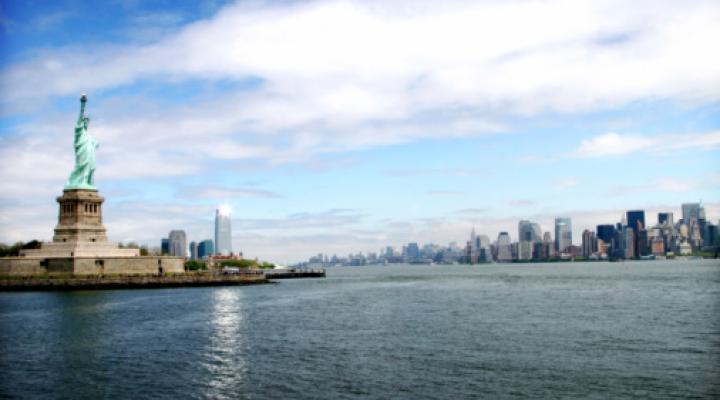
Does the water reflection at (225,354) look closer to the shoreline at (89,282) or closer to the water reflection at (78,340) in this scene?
the water reflection at (78,340)

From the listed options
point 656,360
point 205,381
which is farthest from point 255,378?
point 656,360

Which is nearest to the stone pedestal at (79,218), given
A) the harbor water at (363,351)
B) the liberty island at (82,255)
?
the liberty island at (82,255)

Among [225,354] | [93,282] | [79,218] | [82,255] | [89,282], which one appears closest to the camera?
[225,354]

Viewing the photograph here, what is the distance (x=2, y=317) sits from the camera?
→ 5553 centimetres

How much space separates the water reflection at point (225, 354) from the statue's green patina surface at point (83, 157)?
4399 centimetres

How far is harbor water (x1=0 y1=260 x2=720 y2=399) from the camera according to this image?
29.0m

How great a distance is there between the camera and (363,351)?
38000mm

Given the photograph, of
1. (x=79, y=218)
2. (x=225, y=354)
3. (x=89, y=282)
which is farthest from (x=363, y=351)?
(x=79, y=218)

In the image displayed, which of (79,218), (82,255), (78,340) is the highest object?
(79,218)

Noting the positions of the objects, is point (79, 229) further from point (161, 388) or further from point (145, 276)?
point (161, 388)

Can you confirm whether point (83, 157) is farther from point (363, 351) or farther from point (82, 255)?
point (363, 351)

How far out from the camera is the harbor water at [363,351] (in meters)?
29.0

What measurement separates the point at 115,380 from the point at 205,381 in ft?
13.2

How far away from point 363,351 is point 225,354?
7470mm
